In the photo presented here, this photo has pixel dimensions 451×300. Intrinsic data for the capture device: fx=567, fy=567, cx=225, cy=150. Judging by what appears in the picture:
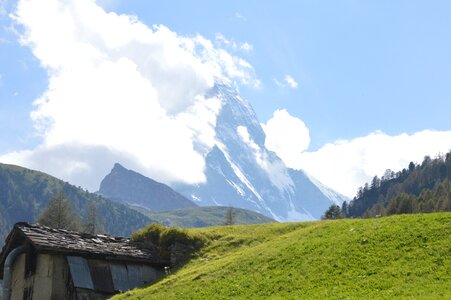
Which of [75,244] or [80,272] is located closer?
[80,272]

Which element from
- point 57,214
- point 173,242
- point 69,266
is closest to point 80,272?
point 69,266

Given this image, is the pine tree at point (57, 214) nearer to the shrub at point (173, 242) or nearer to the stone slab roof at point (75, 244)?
the stone slab roof at point (75, 244)

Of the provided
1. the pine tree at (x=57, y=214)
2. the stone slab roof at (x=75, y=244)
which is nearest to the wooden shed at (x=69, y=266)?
the stone slab roof at (x=75, y=244)

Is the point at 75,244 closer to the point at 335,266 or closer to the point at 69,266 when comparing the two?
the point at 69,266

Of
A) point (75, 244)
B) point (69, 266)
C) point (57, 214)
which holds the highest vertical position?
point (57, 214)

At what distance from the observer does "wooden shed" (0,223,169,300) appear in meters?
33.2

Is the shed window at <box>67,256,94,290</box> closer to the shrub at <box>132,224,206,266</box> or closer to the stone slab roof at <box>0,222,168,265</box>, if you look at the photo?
the stone slab roof at <box>0,222,168,265</box>

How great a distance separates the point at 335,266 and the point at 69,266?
15.7 meters

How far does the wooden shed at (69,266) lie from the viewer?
109 ft

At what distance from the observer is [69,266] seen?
109ft

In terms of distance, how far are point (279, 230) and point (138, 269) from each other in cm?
1046

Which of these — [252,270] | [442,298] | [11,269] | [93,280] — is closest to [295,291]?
[252,270]

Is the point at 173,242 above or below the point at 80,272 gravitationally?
above

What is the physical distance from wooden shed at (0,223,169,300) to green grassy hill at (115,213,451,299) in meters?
2.74
